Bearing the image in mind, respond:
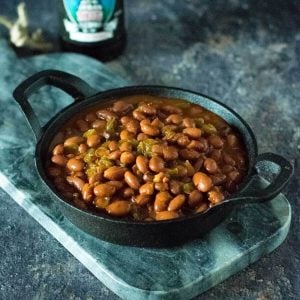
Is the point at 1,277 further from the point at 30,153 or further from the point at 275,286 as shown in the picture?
the point at 275,286

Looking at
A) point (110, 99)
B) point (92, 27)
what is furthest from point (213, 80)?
point (110, 99)

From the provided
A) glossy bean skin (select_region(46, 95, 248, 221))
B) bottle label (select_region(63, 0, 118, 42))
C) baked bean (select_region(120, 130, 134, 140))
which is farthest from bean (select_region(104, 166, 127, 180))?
bottle label (select_region(63, 0, 118, 42))

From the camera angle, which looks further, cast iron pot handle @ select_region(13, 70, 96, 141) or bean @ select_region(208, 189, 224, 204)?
cast iron pot handle @ select_region(13, 70, 96, 141)

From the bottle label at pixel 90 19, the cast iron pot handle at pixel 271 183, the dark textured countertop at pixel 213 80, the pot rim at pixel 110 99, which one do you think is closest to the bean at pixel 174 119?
the pot rim at pixel 110 99

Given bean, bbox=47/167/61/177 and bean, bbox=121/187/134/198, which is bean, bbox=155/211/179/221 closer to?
bean, bbox=121/187/134/198

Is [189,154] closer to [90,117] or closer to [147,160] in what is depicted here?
[147,160]

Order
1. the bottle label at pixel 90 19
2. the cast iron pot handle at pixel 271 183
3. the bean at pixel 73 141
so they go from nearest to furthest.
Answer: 1. the cast iron pot handle at pixel 271 183
2. the bean at pixel 73 141
3. the bottle label at pixel 90 19

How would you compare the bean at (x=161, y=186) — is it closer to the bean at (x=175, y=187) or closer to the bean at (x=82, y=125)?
the bean at (x=175, y=187)
